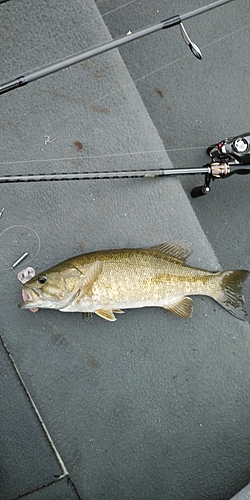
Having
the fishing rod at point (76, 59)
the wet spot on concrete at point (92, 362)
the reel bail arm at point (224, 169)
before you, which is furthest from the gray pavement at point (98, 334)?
the fishing rod at point (76, 59)

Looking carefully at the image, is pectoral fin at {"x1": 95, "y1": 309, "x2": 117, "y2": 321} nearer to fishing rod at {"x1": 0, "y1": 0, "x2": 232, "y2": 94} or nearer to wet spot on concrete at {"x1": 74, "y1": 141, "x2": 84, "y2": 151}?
wet spot on concrete at {"x1": 74, "y1": 141, "x2": 84, "y2": 151}

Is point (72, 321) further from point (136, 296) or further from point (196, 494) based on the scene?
point (196, 494)

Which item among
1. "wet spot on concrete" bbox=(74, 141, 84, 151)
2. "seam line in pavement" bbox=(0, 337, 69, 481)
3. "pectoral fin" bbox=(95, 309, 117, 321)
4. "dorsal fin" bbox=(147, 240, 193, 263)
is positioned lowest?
"seam line in pavement" bbox=(0, 337, 69, 481)

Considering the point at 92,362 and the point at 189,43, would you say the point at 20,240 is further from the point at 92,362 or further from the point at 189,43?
the point at 189,43

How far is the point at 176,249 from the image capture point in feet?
6.30

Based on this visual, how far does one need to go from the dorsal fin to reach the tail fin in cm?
17

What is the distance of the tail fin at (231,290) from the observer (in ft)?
6.28

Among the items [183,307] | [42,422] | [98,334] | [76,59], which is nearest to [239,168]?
[183,307]

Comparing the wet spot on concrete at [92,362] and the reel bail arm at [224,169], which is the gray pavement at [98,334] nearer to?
the wet spot on concrete at [92,362]

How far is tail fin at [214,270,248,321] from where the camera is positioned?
1.91m

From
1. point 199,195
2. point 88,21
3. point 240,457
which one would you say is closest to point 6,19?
point 88,21

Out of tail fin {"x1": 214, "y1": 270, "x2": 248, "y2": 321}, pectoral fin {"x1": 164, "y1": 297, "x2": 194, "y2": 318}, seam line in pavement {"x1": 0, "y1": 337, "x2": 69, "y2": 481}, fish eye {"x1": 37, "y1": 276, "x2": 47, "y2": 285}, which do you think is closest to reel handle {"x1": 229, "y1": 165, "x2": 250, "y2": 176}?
tail fin {"x1": 214, "y1": 270, "x2": 248, "y2": 321}

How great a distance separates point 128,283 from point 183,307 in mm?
267

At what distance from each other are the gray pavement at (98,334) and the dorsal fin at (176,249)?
79 mm
